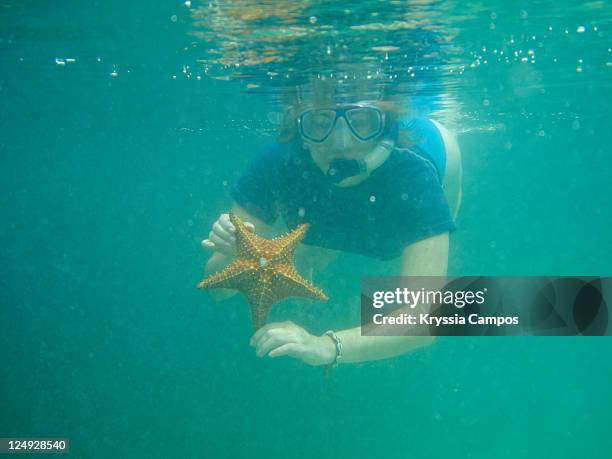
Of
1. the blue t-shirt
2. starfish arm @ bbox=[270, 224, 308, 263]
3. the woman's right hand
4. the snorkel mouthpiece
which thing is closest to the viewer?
starfish arm @ bbox=[270, 224, 308, 263]

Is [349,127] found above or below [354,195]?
above

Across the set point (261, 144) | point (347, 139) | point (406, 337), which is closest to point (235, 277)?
point (406, 337)

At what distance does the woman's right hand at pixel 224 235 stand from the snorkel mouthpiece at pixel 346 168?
1708mm

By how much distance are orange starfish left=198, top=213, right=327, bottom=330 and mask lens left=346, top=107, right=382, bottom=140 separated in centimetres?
218

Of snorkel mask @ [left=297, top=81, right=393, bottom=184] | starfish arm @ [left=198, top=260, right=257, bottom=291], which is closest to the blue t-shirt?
snorkel mask @ [left=297, top=81, right=393, bottom=184]

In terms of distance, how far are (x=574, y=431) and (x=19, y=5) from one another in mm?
33660

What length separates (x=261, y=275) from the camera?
3869 millimetres

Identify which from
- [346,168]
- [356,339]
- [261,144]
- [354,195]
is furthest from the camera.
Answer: [261,144]

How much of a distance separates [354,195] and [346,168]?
61 centimetres

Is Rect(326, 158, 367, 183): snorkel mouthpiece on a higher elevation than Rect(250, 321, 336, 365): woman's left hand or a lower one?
higher

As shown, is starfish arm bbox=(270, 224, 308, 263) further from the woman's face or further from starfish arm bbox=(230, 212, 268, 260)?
the woman's face

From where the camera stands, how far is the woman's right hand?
14.1 feet

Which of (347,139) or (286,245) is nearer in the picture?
(286,245)

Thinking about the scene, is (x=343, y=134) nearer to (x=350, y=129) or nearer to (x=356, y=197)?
(x=350, y=129)
